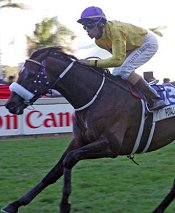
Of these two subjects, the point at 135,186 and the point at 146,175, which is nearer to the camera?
the point at 135,186

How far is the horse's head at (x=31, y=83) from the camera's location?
597cm

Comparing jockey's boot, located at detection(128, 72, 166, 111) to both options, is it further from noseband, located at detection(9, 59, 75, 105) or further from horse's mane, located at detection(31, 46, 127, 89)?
noseband, located at detection(9, 59, 75, 105)

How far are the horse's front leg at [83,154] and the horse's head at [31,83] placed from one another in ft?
2.35

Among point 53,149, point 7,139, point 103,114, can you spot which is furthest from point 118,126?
point 7,139

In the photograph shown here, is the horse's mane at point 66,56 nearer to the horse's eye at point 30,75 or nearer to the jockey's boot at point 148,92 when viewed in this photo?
the jockey's boot at point 148,92

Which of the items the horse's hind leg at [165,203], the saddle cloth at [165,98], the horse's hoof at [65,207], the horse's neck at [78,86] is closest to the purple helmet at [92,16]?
the horse's neck at [78,86]

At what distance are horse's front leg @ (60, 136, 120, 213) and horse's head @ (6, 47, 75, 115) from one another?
0.72m

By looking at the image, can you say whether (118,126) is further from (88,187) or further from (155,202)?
(88,187)

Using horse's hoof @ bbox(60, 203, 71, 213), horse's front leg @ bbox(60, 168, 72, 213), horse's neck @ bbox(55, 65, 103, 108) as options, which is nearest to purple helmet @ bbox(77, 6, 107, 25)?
horse's neck @ bbox(55, 65, 103, 108)

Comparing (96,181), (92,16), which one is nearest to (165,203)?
(96,181)

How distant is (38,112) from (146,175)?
18.8 ft

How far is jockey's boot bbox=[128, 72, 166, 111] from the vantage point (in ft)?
20.7

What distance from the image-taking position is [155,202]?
22.3 feet

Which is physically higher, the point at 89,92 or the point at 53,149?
the point at 89,92
